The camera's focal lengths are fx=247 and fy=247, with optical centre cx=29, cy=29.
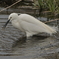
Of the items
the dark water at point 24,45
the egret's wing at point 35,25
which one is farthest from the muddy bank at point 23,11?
the egret's wing at point 35,25

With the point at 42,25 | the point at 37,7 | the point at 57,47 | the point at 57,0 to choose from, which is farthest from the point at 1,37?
the point at 37,7

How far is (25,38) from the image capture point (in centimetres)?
746

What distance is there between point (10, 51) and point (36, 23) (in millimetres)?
2014

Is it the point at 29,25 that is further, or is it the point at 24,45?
the point at 29,25

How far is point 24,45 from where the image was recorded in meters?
6.45

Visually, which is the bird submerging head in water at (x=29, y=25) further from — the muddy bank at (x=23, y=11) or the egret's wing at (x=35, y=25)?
the muddy bank at (x=23, y=11)

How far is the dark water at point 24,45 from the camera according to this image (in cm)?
551

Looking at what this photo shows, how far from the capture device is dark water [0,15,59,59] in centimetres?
551

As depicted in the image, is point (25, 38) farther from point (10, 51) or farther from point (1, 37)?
point (10, 51)

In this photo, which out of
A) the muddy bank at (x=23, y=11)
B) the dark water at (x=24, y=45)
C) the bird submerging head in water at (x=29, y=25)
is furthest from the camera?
the muddy bank at (x=23, y=11)

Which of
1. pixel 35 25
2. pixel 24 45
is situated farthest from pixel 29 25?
pixel 24 45

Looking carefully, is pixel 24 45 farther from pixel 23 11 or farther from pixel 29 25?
pixel 23 11

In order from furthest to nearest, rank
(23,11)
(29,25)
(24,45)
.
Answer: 1. (23,11)
2. (29,25)
3. (24,45)

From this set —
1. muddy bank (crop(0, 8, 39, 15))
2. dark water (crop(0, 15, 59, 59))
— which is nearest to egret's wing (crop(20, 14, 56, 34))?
dark water (crop(0, 15, 59, 59))
